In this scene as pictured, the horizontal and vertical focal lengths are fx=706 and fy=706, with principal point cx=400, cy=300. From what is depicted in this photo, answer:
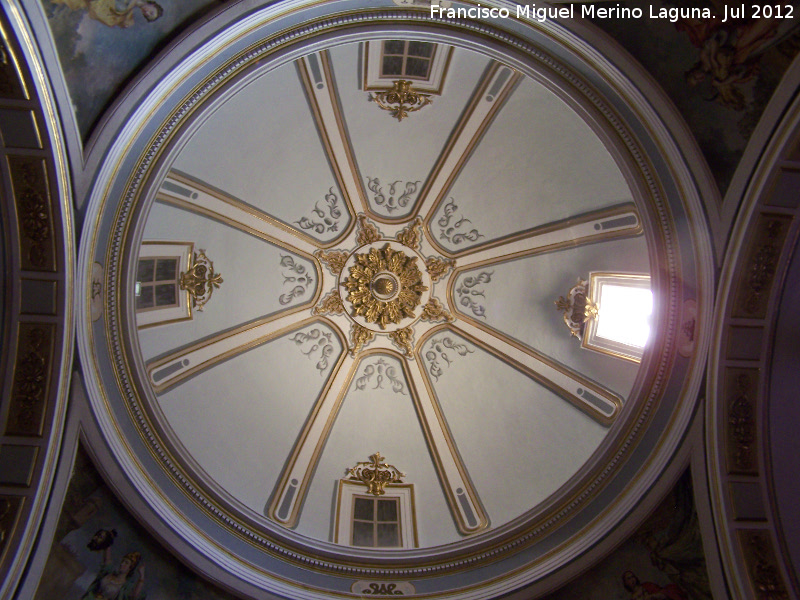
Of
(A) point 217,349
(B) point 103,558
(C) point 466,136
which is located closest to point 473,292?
(C) point 466,136

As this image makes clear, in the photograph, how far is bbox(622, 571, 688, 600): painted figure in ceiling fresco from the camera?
33.9ft

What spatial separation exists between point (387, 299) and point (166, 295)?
14.7ft

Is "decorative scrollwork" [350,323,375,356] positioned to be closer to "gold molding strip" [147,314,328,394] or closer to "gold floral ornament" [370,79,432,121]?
"gold molding strip" [147,314,328,394]

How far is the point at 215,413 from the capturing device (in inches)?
511

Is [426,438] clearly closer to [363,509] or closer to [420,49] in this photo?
[363,509]

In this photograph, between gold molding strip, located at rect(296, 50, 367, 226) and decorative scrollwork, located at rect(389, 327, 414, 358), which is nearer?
gold molding strip, located at rect(296, 50, 367, 226)

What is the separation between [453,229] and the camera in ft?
45.4

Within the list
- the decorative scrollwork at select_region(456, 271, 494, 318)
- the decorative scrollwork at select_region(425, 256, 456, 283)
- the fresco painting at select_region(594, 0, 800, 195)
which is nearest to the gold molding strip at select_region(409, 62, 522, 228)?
the decorative scrollwork at select_region(425, 256, 456, 283)

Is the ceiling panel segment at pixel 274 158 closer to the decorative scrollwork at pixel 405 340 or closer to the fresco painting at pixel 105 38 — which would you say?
the fresco painting at pixel 105 38

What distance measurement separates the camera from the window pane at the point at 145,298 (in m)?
11.4

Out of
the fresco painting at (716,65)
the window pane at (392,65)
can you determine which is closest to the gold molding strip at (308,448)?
the window pane at (392,65)

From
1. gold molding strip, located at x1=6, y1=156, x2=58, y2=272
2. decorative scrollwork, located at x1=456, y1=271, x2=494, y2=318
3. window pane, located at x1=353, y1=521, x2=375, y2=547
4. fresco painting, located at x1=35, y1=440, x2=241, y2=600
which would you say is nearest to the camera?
gold molding strip, located at x1=6, y1=156, x2=58, y2=272

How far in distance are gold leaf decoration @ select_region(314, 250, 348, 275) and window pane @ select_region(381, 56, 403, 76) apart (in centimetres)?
405

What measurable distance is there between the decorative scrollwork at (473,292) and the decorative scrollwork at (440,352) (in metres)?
0.74
